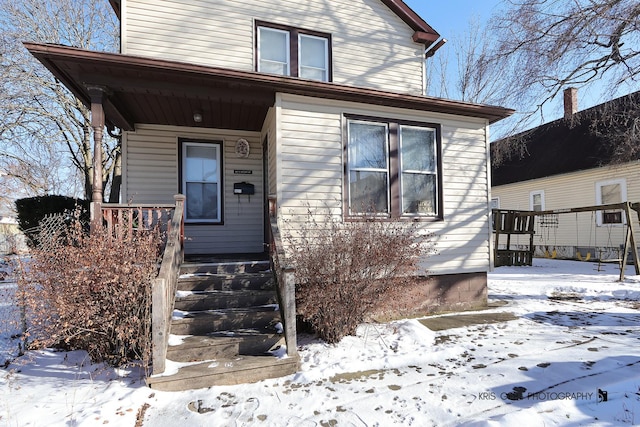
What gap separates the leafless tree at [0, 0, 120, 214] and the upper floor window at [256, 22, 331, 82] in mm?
11273

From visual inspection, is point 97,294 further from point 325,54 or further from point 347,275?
point 325,54

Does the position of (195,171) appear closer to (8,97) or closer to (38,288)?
(38,288)

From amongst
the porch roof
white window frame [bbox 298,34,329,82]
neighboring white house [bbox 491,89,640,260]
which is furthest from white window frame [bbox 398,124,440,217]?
neighboring white house [bbox 491,89,640,260]

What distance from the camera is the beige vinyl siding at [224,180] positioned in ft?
21.4

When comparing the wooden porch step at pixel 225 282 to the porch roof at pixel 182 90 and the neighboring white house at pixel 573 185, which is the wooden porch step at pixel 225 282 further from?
the neighboring white house at pixel 573 185

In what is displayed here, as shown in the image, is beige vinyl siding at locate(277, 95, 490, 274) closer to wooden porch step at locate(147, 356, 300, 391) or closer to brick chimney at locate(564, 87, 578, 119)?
wooden porch step at locate(147, 356, 300, 391)

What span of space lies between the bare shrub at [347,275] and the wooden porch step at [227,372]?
2.54ft

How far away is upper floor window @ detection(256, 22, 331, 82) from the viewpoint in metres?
7.12

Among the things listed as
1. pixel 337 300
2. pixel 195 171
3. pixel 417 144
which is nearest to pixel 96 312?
pixel 337 300

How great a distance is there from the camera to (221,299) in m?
4.43

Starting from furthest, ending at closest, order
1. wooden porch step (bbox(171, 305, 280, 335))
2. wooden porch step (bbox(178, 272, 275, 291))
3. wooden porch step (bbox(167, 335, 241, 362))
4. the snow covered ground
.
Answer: wooden porch step (bbox(178, 272, 275, 291)), wooden porch step (bbox(171, 305, 280, 335)), wooden porch step (bbox(167, 335, 241, 362)), the snow covered ground

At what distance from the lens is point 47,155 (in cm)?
1700

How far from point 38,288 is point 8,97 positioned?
45.6ft

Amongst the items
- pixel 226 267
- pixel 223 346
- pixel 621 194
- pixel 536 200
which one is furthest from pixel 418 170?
pixel 536 200
